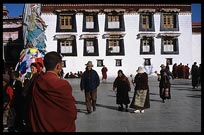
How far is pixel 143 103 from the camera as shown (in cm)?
958

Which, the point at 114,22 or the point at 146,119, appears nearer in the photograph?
the point at 146,119

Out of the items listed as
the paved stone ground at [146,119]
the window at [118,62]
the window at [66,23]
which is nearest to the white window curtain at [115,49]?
the window at [118,62]

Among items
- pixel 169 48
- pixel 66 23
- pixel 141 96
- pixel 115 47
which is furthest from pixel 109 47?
pixel 141 96

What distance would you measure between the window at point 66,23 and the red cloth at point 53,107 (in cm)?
2685

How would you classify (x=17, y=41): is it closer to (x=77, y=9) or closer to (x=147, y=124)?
(x=77, y=9)

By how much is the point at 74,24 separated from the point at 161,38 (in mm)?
8153

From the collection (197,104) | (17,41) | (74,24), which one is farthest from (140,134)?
(17,41)

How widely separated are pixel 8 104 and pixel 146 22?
24.9 meters

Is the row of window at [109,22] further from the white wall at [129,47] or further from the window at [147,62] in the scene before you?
the window at [147,62]

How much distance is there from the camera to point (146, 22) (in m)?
30.8

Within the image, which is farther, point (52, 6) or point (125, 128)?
point (52, 6)

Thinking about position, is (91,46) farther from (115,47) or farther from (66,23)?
(66,23)

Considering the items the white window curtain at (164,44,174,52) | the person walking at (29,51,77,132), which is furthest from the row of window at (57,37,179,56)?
the person walking at (29,51,77,132)

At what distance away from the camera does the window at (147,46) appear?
3058 cm
